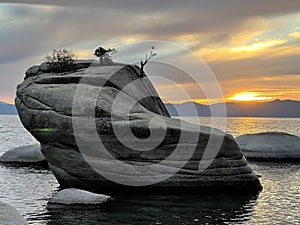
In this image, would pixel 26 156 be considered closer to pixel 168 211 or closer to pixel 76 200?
pixel 76 200

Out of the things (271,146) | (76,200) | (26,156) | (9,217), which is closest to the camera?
(9,217)

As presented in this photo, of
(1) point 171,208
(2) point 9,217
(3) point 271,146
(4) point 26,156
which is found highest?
(2) point 9,217

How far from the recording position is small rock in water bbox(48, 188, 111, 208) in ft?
82.9

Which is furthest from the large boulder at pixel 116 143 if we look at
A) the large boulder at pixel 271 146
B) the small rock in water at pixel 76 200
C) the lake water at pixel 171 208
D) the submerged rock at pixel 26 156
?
the large boulder at pixel 271 146

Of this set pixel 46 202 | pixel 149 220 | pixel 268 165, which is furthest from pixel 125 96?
pixel 268 165

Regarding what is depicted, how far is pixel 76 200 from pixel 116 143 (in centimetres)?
511

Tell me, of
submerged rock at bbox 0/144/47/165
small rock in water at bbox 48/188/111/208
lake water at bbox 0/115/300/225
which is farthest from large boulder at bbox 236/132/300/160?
small rock in water at bbox 48/188/111/208

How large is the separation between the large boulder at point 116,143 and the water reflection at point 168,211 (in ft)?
5.14

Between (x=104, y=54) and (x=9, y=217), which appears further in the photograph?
(x=104, y=54)

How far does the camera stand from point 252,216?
79.4 ft

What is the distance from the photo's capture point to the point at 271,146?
53531mm

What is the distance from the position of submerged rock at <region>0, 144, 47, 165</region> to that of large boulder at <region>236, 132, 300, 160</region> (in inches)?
929

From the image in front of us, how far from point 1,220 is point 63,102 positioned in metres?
13.2

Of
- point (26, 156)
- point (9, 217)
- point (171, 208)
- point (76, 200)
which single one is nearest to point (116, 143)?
point (76, 200)
